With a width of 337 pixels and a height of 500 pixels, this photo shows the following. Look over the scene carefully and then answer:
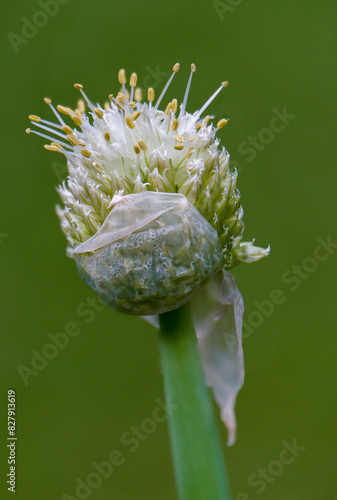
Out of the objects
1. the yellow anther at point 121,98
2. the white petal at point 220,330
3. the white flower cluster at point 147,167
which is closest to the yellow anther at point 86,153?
the white flower cluster at point 147,167

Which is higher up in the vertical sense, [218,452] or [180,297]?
[180,297]

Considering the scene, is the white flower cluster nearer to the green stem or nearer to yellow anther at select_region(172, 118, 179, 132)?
yellow anther at select_region(172, 118, 179, 132)

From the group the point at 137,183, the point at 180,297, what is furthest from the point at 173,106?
the point at 180,297

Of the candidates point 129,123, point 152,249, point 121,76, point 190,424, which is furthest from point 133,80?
point 190,424

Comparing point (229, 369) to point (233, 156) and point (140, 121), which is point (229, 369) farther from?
point (233, 156)

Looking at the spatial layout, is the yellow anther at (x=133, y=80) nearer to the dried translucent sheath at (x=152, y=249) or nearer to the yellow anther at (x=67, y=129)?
the yellow anther at (x=67, y=129)

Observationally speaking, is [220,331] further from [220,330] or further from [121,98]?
[121,98]
